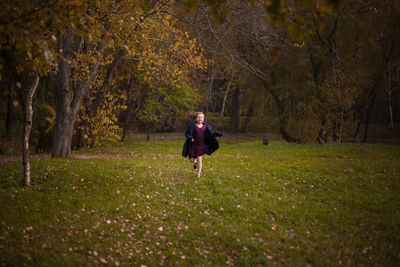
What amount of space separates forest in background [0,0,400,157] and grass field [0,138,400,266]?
6.49 ft

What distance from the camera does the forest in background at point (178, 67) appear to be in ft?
28.6

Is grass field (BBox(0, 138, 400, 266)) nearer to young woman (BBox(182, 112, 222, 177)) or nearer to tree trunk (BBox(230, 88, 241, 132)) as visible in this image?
young woman (BBox(182, 112, 222, 177))

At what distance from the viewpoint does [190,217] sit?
757 centimetres

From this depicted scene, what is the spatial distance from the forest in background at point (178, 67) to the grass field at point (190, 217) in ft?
6.49

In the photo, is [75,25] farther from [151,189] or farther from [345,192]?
[345,192]

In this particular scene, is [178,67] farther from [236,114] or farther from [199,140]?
[236,114]

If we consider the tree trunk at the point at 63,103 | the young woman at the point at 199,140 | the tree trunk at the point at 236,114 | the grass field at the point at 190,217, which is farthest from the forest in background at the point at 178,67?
the young woman at the point at 199,140

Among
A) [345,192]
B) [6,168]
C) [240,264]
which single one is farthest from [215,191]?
[6,168]

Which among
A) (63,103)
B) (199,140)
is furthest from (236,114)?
(199,140)

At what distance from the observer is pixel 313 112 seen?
24938 mm

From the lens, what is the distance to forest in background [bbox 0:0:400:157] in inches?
343

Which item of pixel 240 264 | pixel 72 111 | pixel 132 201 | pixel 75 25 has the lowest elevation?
pixel 240 264

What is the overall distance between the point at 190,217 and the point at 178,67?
9.49 meters

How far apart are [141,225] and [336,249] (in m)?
4.42
